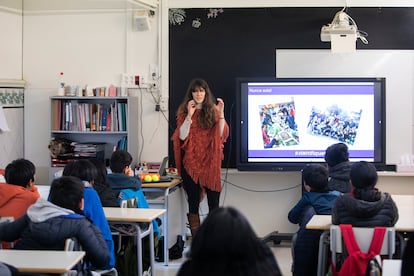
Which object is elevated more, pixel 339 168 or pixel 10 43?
pixel 10 43

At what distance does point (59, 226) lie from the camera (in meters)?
3.59

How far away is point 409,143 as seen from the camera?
7.12 m

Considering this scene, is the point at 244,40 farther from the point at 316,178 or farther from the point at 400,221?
the point at 400,221

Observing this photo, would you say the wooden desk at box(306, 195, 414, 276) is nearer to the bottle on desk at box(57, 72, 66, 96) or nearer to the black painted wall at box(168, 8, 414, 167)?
the black painted wall at box(168, 8, 414, 167)

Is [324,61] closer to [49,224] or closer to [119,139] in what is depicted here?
[119,139]

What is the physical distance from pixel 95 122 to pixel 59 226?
12.2 ft

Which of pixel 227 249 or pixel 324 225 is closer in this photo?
pixel 227 249

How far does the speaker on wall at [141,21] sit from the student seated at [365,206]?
378 cm

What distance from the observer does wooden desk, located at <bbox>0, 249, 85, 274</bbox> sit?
10.4 ft

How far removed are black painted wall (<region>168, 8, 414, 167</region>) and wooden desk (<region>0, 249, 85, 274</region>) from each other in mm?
3977

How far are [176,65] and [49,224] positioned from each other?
159 inches

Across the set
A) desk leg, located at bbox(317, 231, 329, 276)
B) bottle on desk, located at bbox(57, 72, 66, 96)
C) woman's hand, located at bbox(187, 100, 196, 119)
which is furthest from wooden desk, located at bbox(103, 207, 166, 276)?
bottle on desk, located at bbox(57, 72, 66, 96)

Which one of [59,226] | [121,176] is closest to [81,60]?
[121,176]

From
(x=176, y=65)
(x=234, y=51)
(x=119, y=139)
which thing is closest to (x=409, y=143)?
(x=234, y=51)
